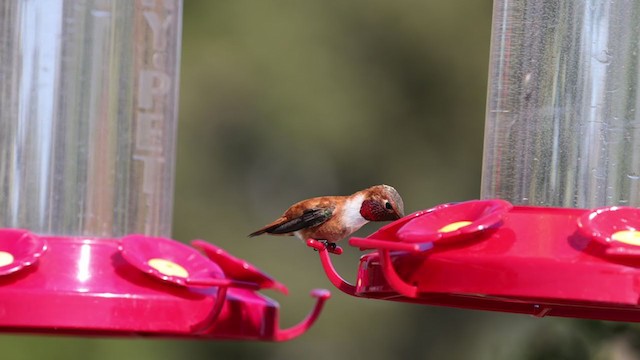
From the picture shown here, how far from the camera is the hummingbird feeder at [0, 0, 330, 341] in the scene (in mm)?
3871

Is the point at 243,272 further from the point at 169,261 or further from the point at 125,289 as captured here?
the point at 125,289

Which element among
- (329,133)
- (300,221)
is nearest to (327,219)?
(300,221)

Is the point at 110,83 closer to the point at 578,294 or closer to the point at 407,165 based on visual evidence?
the point at 578,294

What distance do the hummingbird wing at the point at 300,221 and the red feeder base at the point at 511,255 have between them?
1797 mm

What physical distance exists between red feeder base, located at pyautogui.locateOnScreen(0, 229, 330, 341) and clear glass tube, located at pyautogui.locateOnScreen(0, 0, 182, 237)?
293mm

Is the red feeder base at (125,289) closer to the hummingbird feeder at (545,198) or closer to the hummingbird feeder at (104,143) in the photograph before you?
the hummingbird feeder at (104,143)

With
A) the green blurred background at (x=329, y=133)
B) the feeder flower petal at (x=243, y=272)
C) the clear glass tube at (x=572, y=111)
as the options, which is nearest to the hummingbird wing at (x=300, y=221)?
the feeder flower petal at (x=243, y=272)

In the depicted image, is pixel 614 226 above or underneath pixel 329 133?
above

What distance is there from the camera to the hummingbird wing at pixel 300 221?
17.6 feet

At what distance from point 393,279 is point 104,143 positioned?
1.26 metres

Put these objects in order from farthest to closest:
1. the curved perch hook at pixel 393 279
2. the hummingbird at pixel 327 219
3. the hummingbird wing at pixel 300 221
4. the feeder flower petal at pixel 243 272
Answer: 1. the hummingbird wing at pixel 300 221
2. the hummingbird at pixel 327 219
3. the feeder flower petal at pixel 243 272
4. the curved perch hook at pixel 393 279

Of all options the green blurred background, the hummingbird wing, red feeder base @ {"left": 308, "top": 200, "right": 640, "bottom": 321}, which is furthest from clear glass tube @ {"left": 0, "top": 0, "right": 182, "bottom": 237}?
the green blurred background

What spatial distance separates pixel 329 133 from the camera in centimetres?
1266

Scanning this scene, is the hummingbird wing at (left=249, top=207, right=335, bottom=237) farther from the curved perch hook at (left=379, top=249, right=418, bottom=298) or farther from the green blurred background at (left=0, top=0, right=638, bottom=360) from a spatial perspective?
the green blurred background at (left=0, top=0, right=638, bottom=360)
